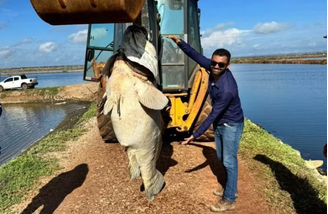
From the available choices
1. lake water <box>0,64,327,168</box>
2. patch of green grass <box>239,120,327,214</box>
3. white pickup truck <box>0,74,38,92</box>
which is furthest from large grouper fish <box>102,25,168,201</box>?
white pickup truck <box>0,74,38,92</box>

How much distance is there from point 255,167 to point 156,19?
118 inches

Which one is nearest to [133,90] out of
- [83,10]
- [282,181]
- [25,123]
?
[83,10]

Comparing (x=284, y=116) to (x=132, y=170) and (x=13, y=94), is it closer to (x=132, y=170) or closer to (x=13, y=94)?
(x=132, y=170)

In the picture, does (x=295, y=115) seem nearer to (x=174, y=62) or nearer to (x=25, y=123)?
(x=174, y=62)

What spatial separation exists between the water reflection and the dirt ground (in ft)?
18.7

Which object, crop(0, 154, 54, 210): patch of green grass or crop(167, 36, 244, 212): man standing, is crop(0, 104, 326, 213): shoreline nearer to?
crop(0, 154, 54, 210): patch of green grass

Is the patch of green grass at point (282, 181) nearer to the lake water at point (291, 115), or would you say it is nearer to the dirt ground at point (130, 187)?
the dirt ground at point (130, 187)

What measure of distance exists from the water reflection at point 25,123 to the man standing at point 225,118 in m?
8.75

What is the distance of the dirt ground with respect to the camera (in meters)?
4.48

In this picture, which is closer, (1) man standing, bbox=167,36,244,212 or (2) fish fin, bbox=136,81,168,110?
(2) fish fin, bbox=136,81,168,110

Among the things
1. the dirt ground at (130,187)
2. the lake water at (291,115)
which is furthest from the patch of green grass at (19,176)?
the lake water at (291,115)

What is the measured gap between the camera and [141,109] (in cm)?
294

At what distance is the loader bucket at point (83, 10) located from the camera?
220cm

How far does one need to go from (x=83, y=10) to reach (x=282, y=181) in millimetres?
4402
